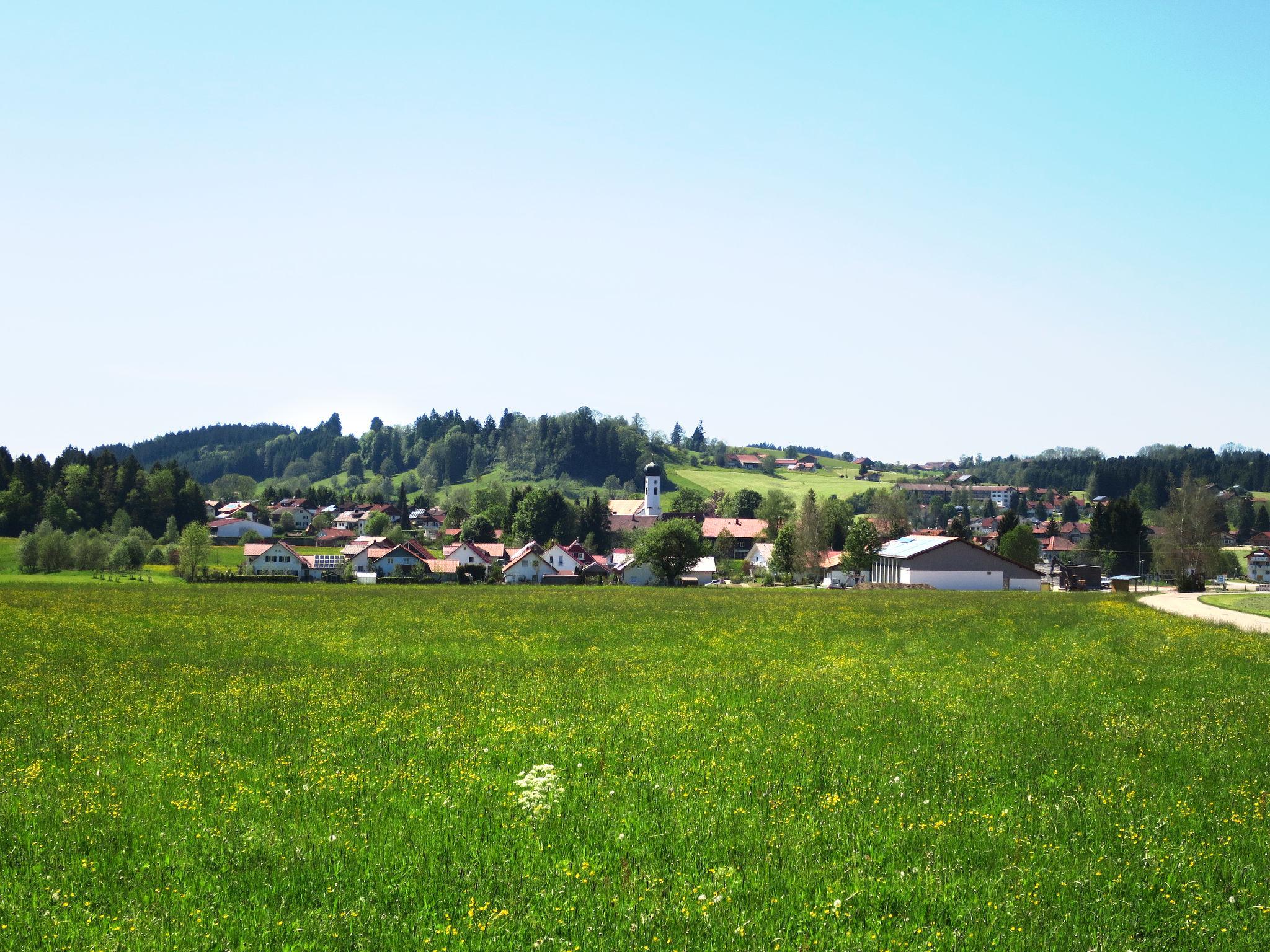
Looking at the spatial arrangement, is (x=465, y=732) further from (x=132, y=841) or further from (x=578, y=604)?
(x=578, y=604)

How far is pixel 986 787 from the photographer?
39.9 ft

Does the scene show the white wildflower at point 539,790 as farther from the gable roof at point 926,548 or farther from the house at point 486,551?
the house at point 486,551

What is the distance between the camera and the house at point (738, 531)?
16338 centimetres

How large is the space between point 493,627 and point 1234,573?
134 meters

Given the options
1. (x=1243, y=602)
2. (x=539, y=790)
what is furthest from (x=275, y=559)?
(x=539, y=790)

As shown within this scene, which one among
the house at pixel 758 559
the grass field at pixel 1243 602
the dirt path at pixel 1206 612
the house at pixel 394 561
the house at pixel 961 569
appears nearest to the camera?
the dirt path at pixel 1206 612

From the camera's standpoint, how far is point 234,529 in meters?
174

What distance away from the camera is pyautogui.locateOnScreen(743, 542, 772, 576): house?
12706 centimetres

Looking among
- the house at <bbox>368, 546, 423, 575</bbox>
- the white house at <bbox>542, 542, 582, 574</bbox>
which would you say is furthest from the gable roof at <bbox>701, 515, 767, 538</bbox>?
the house at <bbox>368, 546, 423, 575</bbox>

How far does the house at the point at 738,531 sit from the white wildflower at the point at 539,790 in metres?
148

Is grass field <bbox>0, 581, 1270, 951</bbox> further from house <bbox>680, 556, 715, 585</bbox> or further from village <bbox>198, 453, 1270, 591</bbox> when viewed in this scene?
house <bbox>680, 556, 715, 585</bbox>

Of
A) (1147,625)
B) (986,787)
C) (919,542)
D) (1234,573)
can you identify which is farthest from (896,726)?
(1234,573)

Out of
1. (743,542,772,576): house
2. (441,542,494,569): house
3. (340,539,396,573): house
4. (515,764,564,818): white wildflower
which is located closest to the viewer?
(515,764,564,818): white wildflower

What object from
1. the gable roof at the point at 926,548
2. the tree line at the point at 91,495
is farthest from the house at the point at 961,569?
the tree line at the point at 91,495
